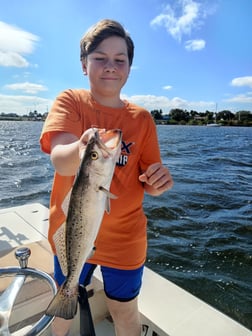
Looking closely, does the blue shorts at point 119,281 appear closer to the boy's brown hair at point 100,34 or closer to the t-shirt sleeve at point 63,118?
the t-shirt sleeve at point 63,118

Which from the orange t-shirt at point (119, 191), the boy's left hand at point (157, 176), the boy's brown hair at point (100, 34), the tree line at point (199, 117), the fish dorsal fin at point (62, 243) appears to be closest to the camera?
the fish dorsal fin at point (62, 243)

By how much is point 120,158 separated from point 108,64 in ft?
1.95

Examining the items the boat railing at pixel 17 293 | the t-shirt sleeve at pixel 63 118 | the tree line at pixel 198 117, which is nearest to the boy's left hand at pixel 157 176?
the t-shirt sleeve at pixel 63 118

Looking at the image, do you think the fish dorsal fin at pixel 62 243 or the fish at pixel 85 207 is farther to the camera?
the fish dorsal fin at pixel 62 243

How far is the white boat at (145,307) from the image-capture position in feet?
7.41

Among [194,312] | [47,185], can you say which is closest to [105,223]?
A: [194,312]

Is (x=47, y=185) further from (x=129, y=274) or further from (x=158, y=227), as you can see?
(x=129, y=274)

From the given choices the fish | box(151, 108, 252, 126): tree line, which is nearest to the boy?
the fish

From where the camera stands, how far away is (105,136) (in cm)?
127

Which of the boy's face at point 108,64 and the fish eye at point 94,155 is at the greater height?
the boy's face at point 108,64

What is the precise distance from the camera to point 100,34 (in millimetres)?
1901

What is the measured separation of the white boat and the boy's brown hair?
1469 mm

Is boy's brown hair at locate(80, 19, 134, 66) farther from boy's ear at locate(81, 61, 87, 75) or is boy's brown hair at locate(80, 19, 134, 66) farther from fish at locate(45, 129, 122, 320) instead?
fish at locate(45, 129, 122, 320)

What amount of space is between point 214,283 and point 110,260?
4.31 m
